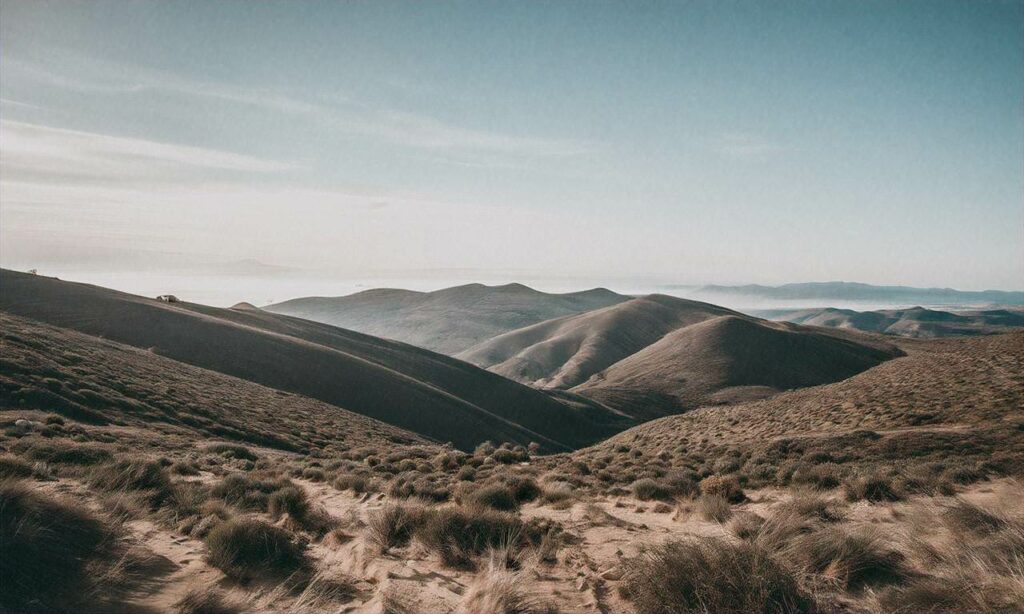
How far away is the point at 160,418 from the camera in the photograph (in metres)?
20.3

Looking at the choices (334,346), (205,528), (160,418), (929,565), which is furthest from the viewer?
(334,346)

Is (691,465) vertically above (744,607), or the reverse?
(744,607)

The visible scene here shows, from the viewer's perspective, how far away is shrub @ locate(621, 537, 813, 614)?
432 centimetres

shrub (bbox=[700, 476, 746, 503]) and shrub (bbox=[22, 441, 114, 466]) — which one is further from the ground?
shrub (bbox=[22, 441, 114, 466])

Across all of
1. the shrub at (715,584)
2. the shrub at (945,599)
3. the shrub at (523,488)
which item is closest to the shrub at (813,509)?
the shrub at (945,599)

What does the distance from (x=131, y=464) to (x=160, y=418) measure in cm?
1413

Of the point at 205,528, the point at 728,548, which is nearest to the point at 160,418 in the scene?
the point at 205,528

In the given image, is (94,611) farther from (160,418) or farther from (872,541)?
(160,418)

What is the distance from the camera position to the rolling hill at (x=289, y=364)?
41625 millimetres

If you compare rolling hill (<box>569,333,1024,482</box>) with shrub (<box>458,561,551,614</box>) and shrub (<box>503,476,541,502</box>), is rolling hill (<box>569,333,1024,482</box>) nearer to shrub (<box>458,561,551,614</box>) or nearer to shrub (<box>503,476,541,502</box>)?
shrub (<box>503,476,541,502</box>)

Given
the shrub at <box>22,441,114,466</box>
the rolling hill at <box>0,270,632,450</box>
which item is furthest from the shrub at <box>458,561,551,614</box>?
the rolling hill at <box>0,270,632,450</box>

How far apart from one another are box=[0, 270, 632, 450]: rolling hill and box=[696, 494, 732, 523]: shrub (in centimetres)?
3382

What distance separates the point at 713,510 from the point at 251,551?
6860mm

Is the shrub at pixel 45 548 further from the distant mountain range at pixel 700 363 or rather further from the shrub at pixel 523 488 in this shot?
the distant mountain range at pixel 700 363
